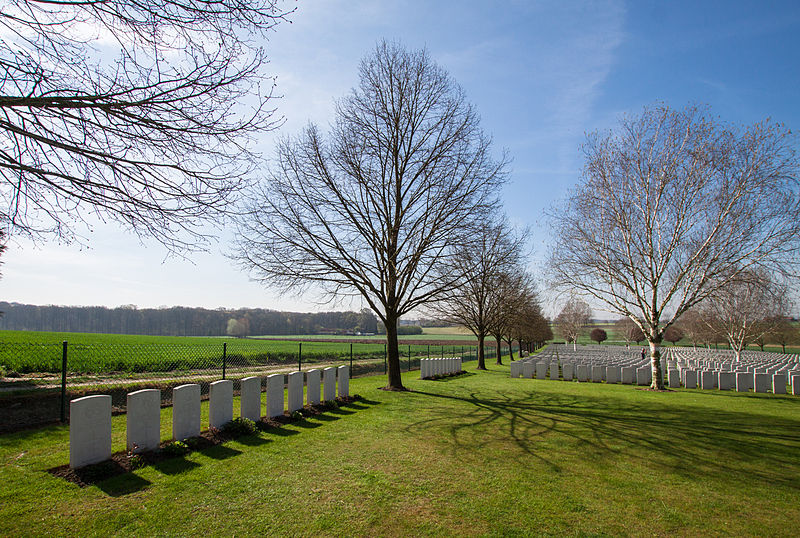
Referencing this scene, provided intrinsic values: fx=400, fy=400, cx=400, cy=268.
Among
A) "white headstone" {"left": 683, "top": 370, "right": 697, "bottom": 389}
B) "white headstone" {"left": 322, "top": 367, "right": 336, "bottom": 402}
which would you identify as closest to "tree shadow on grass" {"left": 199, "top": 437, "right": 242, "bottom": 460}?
"white headstone" {"left": 322, "top": 367, "right": 336, "bottom": 402}

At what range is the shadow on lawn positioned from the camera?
6105 mm

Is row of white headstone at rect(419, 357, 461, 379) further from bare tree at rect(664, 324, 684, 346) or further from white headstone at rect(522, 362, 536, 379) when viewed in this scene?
bare tree at rect(664, 324, 684, 346)

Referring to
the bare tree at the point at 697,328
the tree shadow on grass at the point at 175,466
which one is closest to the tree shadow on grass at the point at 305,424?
the tree shadow on grass at the point at 175,466

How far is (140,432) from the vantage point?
17.7ft

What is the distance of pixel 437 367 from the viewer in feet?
62.6

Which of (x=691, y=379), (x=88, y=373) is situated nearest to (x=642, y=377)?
(x=691, y=379)

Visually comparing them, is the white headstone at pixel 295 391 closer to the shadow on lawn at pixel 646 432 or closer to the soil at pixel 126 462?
the soil at pixel 126 462

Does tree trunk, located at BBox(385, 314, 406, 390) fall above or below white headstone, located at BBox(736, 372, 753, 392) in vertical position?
above

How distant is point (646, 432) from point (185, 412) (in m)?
8.56

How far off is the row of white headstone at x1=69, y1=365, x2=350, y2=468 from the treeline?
122ft

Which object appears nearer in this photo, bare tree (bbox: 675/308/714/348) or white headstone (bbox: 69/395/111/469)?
white headstone (bbox: 69/395/111/469)

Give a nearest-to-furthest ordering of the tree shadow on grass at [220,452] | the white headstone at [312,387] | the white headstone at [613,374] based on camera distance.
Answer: the tree shadow on grass at [220,452]
the white headstone at [312,387]
the white headstone at [613,374]

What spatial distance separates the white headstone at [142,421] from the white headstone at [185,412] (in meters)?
0.41

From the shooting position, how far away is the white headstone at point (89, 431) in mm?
4707
